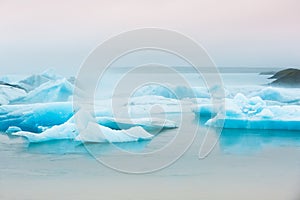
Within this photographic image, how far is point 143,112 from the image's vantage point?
7.09ft

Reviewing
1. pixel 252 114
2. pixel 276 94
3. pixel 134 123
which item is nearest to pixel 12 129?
pixel 134 123

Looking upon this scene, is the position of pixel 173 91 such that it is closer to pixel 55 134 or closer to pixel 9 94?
pixel 55 134

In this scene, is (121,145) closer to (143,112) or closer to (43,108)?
(143,112)

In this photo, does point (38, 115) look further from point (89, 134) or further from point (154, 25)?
point (154, 25)

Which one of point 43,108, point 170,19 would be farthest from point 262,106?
point 43,108

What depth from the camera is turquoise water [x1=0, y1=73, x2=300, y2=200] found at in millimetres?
2152

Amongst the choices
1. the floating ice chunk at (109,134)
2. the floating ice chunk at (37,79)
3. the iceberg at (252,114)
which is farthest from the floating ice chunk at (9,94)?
the iceberg at (252,114)

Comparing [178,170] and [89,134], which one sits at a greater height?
[89,134]

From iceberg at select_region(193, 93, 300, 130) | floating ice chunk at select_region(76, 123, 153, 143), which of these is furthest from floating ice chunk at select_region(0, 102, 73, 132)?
iceberg at select_region(193, 93, 300, 130)

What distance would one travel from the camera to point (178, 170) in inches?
84.7

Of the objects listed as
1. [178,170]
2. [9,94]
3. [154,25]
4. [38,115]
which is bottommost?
[178,170]

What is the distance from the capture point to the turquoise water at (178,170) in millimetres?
2152

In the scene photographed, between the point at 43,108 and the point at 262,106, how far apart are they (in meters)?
1.13

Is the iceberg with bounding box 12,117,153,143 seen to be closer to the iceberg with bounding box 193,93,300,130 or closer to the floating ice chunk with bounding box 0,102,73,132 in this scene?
the floating ice chunk with bounding box 0,102,73,132
